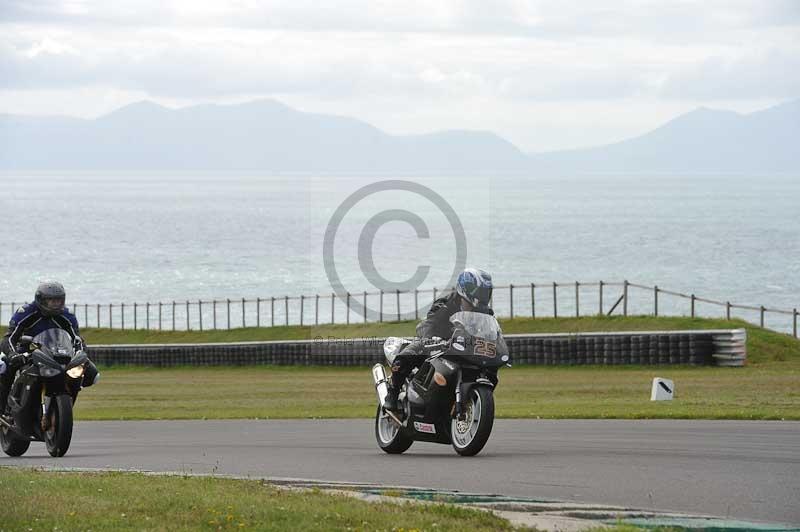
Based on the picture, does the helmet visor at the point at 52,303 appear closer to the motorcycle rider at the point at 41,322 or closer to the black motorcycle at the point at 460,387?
the motorcycle rider at the point at 41,322

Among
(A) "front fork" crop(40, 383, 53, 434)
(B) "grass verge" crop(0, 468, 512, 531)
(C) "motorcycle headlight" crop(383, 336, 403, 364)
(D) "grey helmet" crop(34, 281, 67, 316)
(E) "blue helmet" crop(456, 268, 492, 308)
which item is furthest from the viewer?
(A) "front fork" crop(40, 383, 53, 434)

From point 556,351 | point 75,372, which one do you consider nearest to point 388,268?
point 556,351

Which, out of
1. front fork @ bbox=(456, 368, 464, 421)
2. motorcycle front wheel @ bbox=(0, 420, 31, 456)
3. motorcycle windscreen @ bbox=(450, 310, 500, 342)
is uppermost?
motorcycle windscreen @ bbox=(450, 310, 500, 342)

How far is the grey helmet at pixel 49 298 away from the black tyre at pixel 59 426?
37.7 inches

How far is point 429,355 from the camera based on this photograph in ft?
48.8

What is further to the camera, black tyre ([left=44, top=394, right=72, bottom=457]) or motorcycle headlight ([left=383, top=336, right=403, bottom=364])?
black tyre ([left=44, top=394, right=72, bottom=457])

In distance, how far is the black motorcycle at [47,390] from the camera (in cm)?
1554

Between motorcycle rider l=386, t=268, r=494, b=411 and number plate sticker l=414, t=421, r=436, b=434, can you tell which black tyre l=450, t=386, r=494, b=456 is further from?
motorcycle rider l=386, t=268, r=494, b=411

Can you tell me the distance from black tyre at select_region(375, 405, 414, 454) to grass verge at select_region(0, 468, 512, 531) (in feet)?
12.3

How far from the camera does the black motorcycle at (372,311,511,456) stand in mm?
14070

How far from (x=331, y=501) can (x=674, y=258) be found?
138m

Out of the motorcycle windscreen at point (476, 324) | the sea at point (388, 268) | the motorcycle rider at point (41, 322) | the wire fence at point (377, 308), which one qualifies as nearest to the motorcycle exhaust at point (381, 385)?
the motorcycle windscreen at point (476, 324)

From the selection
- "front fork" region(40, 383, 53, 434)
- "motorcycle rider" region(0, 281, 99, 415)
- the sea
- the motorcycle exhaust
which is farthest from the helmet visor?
the sea

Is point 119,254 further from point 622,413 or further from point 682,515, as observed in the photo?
point 682,515
